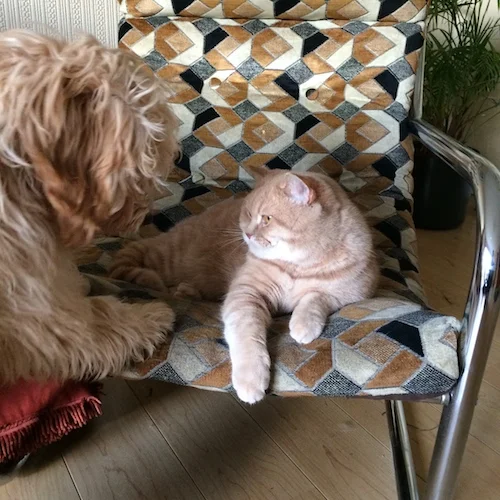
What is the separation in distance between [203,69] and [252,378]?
3.63ft

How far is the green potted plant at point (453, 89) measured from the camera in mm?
2170

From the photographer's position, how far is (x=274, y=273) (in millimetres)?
1186

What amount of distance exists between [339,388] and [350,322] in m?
0.16

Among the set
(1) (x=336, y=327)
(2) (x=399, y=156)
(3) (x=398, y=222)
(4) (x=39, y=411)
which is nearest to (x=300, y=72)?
(2) (x=399, y=156)

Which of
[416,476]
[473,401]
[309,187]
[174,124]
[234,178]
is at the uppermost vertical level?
[174,124]

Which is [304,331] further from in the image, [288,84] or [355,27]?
[355,27]

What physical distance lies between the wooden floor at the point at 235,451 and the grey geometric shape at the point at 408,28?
1.02 metres

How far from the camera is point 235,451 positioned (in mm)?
1350

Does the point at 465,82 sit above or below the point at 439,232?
above

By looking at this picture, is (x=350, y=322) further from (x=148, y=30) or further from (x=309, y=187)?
(x=148, y=30)

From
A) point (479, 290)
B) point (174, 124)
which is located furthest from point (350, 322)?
point (174, 124)

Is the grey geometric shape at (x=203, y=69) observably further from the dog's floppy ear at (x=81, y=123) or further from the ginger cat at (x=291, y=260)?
the dog's floppy ear at (x=81, y=123)

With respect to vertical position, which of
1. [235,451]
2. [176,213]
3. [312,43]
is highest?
[312,43]

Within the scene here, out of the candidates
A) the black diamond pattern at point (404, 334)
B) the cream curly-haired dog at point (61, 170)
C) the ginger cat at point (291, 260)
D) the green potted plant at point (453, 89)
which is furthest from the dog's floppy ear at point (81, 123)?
the green potted plant at point (453, 89)
